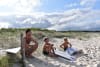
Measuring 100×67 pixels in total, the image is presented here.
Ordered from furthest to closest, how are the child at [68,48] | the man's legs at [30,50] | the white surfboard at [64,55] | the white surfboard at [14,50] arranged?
the child at [68,48]
the white surfboard at [64,55]
the man's legs at [30,50]
the white surfboard at [14,50]

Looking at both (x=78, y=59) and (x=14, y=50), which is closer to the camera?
(x=14, y=50)

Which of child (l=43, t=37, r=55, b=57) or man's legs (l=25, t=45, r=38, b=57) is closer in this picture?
man's legs (l=25, t=45, r=38, b=57)

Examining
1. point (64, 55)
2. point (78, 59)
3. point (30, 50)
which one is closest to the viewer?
point (30, 50)

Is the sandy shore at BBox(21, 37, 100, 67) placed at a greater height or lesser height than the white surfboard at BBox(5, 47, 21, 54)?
lesser

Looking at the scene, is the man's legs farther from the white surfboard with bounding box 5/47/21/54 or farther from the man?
the white surfboard with bounding box 5/47/21/54

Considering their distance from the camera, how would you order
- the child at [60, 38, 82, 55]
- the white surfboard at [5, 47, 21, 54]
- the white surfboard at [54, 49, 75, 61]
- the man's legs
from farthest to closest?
the child at [60, 38, 82, 55] < the white surfboard at [54, 49, 75, 61] < the man's legs < the white surfboard at [5, 47, 21, 54]

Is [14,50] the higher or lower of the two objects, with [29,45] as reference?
lower

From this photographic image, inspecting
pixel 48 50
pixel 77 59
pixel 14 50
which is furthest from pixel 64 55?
pixel 14 50

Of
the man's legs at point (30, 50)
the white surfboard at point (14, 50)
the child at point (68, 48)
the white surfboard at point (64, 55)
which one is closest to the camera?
the white surfboard at point (14, 50)

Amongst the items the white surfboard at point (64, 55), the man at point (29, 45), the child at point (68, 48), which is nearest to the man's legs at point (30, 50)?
the man at point (29, 45)

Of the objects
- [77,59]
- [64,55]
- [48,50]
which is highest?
[48,50]

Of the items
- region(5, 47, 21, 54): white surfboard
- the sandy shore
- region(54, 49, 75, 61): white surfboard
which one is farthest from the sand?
region(5, 47, 21, 54): white surfboard

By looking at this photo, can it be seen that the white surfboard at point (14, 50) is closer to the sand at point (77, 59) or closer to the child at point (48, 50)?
the sand at point (77, 59)

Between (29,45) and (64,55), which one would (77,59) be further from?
(29,45)
